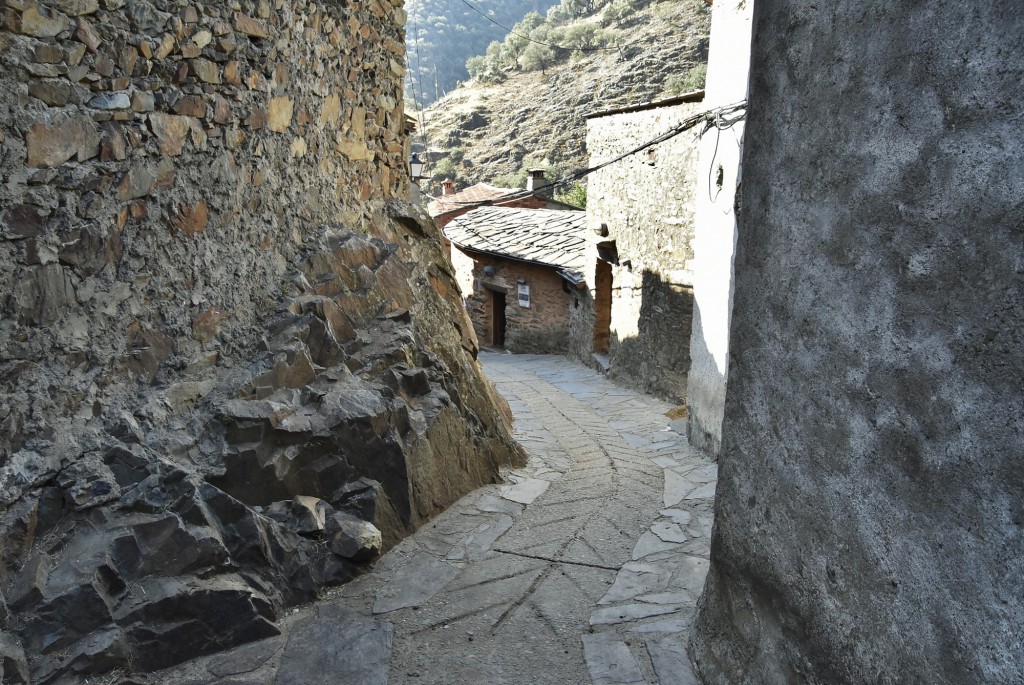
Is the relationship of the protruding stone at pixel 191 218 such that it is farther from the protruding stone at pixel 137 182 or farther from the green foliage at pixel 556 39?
the green foliage at pixel 556 39

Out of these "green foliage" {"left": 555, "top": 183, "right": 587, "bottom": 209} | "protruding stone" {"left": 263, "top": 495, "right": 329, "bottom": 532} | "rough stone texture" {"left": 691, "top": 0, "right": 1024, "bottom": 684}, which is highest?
"green foliage" {"left": 555, "top": 183, "right": 587, "bottom": 209}

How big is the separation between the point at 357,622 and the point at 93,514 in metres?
1.16

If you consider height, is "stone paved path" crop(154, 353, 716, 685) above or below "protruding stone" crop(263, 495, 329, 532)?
below

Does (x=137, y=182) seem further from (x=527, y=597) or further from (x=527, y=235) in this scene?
(x=527, y=235)

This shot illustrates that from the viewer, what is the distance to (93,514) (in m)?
3.17

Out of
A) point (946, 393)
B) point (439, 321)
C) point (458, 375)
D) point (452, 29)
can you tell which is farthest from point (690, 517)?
point (452, 29)

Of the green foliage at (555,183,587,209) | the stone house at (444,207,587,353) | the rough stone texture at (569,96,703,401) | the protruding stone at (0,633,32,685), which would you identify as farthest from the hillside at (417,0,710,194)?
the protruding stone at (0,633,32,685)

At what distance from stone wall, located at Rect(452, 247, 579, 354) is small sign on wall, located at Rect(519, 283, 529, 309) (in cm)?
8

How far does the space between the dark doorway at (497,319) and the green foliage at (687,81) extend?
41.9 ft

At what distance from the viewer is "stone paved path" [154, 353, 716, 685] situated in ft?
10.4

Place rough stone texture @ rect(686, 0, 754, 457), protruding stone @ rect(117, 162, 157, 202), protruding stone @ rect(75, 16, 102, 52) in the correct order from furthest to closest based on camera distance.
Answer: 1. rough stone texture @ rect(686, 0, 754, 457)
2. protruding stone @ rect(117, 162, 157, 202)
3. protruding stone @ rect(75, 16, 102, 52)

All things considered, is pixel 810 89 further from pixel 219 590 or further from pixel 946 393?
pixel 219 590

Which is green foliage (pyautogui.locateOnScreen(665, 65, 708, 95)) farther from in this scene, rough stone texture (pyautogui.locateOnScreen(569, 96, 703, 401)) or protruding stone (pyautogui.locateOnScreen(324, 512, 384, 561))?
protruding stone (pyautogui.locateOnScreen(324, 512, 384, 561))

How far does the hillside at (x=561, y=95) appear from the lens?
99.0 ft
